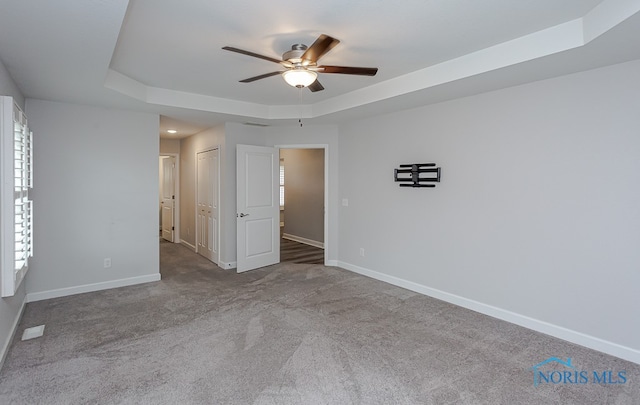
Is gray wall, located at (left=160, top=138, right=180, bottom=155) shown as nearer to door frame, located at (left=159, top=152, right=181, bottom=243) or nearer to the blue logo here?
door frame, located at (left=159, top=152, right=181, bottom=243)

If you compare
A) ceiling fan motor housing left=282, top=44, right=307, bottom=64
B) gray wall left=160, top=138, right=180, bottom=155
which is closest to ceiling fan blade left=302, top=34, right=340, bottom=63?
ceiling fan motor housing left=282, top=44, right=307, bottom=64

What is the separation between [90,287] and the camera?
4.23m

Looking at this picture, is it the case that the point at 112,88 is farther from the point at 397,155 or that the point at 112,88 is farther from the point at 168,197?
the point at 168,197

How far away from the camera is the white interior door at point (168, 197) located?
758 centimetres

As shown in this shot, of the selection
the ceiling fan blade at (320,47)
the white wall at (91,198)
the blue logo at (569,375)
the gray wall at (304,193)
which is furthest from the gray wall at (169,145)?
the blue logo at (569,375)

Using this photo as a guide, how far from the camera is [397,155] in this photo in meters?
4.52

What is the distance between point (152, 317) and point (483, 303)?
3.49 metres

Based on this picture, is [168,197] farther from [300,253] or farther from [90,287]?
[90,287]

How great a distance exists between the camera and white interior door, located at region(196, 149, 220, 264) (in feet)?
18.7

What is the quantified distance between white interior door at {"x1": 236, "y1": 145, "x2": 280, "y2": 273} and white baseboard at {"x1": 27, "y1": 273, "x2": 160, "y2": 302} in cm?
128

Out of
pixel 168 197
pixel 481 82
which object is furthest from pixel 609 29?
pixel 168 197

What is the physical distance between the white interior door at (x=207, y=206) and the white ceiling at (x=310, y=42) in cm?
193

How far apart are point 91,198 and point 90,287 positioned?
1.13m

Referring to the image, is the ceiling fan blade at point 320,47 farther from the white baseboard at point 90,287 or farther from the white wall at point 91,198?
the white baseboard at point 90,287
